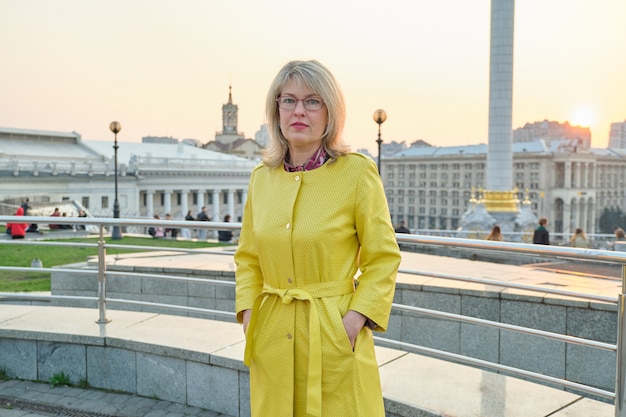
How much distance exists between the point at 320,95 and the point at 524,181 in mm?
131667

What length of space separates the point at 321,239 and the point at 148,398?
10.7 feet

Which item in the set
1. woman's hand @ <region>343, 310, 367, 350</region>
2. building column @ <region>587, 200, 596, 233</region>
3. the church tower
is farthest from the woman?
the church tower

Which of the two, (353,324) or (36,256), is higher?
(353,324)

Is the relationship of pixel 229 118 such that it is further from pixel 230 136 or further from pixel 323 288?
pixel 323 288

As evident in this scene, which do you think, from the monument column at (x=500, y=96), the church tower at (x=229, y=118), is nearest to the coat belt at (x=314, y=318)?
the monument column at (x=500, y=96)

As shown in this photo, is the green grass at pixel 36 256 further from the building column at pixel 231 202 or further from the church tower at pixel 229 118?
the church tower at pixel 229 118

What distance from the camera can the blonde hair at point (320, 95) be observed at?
8.89ft

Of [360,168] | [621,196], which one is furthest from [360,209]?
[621,196]

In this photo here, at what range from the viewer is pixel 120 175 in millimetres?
72000

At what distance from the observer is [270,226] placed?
9.09 feet

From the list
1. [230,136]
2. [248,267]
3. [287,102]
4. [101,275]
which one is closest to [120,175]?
[101,275]

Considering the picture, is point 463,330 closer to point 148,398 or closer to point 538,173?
point 148,398

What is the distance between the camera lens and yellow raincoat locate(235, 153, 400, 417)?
264cm

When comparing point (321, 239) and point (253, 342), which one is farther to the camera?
point (253, 342)
